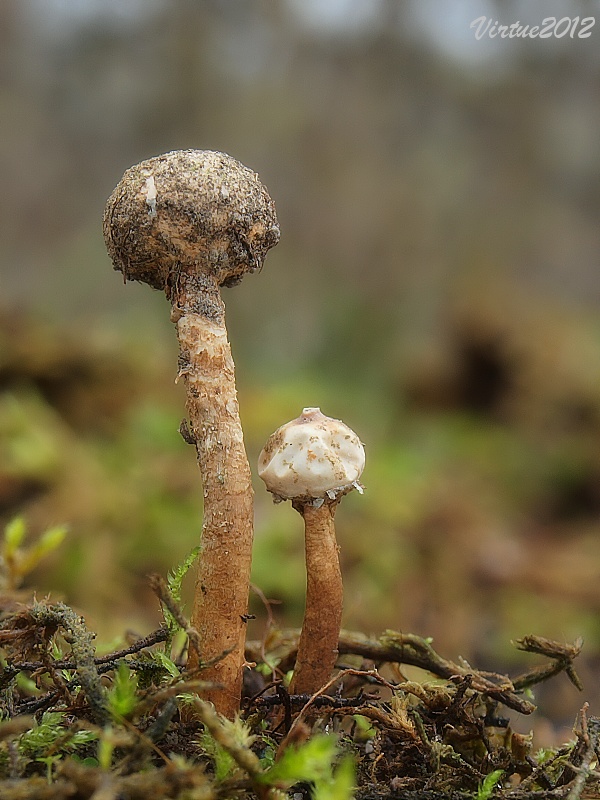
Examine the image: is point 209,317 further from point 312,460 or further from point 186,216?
point 312,460

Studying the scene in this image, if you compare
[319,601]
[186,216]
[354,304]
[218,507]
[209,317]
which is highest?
[354,304]

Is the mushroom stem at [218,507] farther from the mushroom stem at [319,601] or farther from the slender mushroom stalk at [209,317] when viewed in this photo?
the mushroom stem at [319,601]

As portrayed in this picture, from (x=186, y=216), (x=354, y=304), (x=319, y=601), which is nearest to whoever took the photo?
(x=186, y=216)

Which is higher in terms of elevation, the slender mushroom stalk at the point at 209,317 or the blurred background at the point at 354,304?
the blurred background at the point at 354,304

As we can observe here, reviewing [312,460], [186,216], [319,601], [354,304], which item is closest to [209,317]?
[186,216]

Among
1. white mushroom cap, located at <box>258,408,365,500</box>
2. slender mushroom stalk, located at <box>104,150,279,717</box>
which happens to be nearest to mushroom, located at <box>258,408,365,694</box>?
white mushroom cap, located at <box>258,408,365,500</box>

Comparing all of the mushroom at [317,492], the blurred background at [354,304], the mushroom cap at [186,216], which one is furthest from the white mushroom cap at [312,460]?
the blurred background at [354,304]
